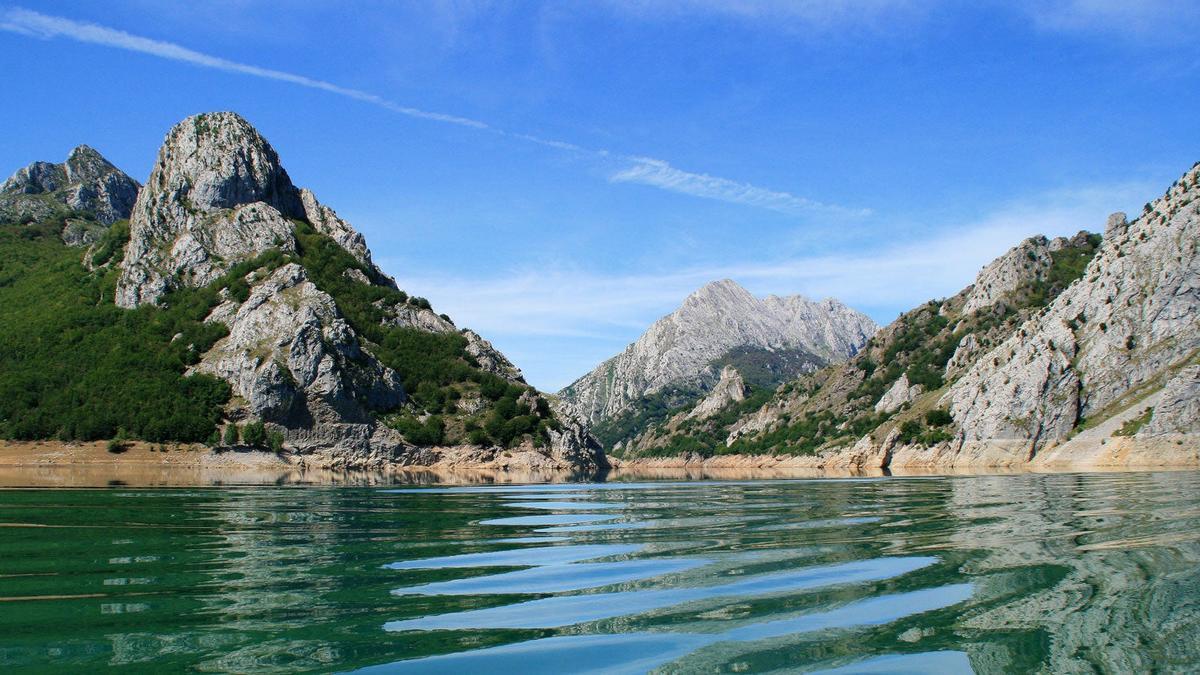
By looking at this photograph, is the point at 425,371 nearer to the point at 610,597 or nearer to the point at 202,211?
the point at 202,211

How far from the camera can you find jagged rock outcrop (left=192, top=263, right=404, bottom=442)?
4242 inches

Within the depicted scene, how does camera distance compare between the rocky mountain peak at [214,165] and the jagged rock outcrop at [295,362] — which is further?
the rocky mountain peak at [214,165]

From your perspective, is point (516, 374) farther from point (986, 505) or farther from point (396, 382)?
point (986, 505)

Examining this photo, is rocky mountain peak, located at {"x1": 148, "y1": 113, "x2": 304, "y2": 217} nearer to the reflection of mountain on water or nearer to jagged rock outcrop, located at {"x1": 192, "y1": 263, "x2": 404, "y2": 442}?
jagged rock outcrop, located at {"x1": 192, "y1": 263, "x2": 404, "y2": 442}

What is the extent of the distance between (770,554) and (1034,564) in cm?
423

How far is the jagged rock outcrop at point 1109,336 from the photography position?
4277 inches

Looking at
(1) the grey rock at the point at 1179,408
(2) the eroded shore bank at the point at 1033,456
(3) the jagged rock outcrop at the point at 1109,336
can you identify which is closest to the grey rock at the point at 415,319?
(2) the eroded shore bank at the point at 1033,456

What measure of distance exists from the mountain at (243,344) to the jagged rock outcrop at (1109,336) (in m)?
68.1

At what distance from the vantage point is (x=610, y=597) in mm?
10141

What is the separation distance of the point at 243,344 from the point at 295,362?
33.5ft

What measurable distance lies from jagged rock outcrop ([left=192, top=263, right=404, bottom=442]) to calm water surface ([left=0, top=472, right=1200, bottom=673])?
92.2 m

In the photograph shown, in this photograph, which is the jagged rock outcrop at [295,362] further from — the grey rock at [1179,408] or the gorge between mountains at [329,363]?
the grey rock at [1179,408]

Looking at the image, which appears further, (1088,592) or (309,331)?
(309,331)

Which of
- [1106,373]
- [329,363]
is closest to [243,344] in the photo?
[329,363]
